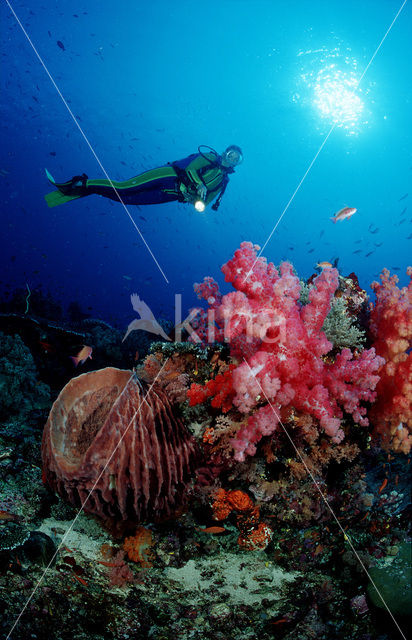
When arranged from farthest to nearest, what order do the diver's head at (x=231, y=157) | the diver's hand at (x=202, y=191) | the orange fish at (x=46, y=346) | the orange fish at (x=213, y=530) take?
the diver's head at (x=231, y=157), the diver's hand at (x=202, y=191), the orange fish at (x=46, y=346), the orange fish at (x=213, y=530)

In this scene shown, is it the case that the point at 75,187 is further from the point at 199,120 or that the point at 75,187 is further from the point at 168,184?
the point at 199,120

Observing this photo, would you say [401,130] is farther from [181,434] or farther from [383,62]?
[181,434]

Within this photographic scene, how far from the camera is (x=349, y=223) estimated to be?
261ft

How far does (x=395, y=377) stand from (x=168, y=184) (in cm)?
890

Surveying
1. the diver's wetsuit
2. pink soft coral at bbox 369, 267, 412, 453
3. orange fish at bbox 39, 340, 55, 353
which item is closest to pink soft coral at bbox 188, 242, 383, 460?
pink soft coral at bbox 369, 267, 412, 453

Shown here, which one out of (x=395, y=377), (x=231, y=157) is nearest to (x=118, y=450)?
(x=395, y=377)

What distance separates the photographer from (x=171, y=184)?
9750 millimetres

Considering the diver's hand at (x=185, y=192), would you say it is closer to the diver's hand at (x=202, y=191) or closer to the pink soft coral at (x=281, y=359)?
the diver's hand at (x=202, y=191)

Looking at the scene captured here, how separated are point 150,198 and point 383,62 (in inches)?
1334

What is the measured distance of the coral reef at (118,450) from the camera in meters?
2.30

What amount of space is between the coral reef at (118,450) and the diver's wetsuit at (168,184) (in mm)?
8080

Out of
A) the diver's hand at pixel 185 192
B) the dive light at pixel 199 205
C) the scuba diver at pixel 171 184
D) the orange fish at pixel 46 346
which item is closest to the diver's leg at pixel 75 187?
the scuba diver at pixel 171 184

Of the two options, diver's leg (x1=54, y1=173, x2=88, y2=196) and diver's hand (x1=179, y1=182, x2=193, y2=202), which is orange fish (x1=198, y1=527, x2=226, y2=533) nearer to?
diver's hand (x1=179, y1=182, x2=193, y2=202)

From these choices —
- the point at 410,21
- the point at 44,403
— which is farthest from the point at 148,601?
the point at 410,21
